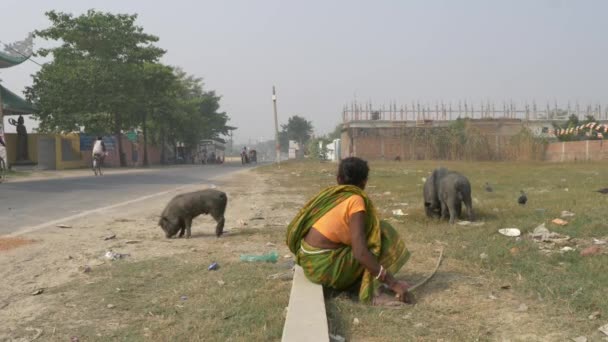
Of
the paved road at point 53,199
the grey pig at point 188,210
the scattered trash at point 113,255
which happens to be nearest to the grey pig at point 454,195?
the grey pig at point 188,210

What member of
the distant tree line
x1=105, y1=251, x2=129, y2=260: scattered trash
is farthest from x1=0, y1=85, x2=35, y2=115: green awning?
x1=105, y1=251, x2=129, y2=260: scattered trash

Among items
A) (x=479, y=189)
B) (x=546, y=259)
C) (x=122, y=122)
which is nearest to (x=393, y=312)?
(x=546, y=259)

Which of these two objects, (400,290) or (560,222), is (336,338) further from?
(560,222)

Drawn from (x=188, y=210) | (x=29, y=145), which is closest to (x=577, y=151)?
(x=188, y=210)

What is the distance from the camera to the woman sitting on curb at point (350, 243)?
4.18 metres

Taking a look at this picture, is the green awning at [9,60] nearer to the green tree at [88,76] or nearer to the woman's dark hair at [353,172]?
the green tree at [88,76]

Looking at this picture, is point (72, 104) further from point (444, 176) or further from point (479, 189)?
point (444, 176)

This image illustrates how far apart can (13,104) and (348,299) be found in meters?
31.1

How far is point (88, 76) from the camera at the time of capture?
33656 millimetres

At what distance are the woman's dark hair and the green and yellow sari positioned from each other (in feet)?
0.43

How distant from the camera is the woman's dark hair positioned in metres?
4.48

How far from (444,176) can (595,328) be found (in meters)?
5.30

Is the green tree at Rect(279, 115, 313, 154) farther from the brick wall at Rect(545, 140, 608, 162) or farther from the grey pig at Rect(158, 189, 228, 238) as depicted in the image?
the grey pig at Rect(158, 189, 228, 238)

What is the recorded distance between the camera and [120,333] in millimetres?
3695
